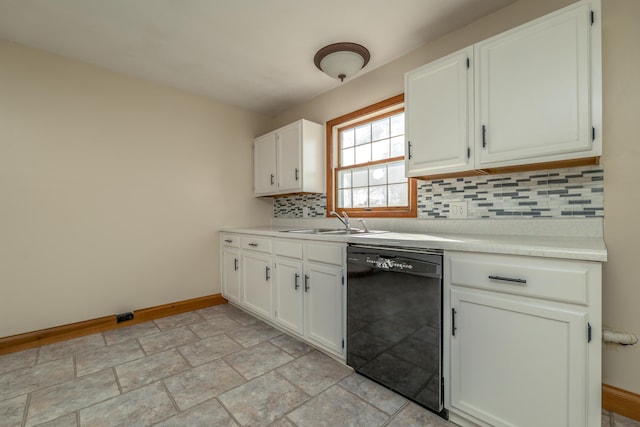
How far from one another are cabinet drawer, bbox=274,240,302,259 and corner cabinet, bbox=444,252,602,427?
1.20 m

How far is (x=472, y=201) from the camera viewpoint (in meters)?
2.07

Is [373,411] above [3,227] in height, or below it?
below

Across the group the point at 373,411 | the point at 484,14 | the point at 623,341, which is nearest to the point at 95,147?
the point at 373,411

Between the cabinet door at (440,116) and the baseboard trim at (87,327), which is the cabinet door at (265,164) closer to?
the baseboard trim at (87,327)

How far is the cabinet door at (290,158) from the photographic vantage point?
311 centimetres

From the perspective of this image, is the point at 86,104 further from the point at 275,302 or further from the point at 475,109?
the point at 475,109

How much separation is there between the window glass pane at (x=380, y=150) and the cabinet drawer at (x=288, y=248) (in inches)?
46.9

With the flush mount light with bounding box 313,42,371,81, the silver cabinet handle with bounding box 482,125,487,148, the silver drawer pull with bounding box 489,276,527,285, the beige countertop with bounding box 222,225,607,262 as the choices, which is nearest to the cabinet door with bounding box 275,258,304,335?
the beige countertop with bounding box 222,225,607,262

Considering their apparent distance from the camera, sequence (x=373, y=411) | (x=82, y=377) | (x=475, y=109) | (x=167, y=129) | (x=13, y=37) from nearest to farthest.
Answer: (x=373, y=411), (x=475, y=109), (x=82, y=377), (x=13, y=37), (x=167, y=129)

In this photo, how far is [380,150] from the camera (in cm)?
282

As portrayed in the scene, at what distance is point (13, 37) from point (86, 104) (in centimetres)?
60

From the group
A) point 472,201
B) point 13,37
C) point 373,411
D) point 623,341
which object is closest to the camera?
point 623,341

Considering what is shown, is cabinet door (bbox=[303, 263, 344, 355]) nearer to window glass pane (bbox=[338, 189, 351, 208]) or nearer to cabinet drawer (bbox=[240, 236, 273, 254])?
cabinet drawer (bbox=[240, 236, 273, 254])

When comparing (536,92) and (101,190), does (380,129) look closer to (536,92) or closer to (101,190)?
(536,92)
